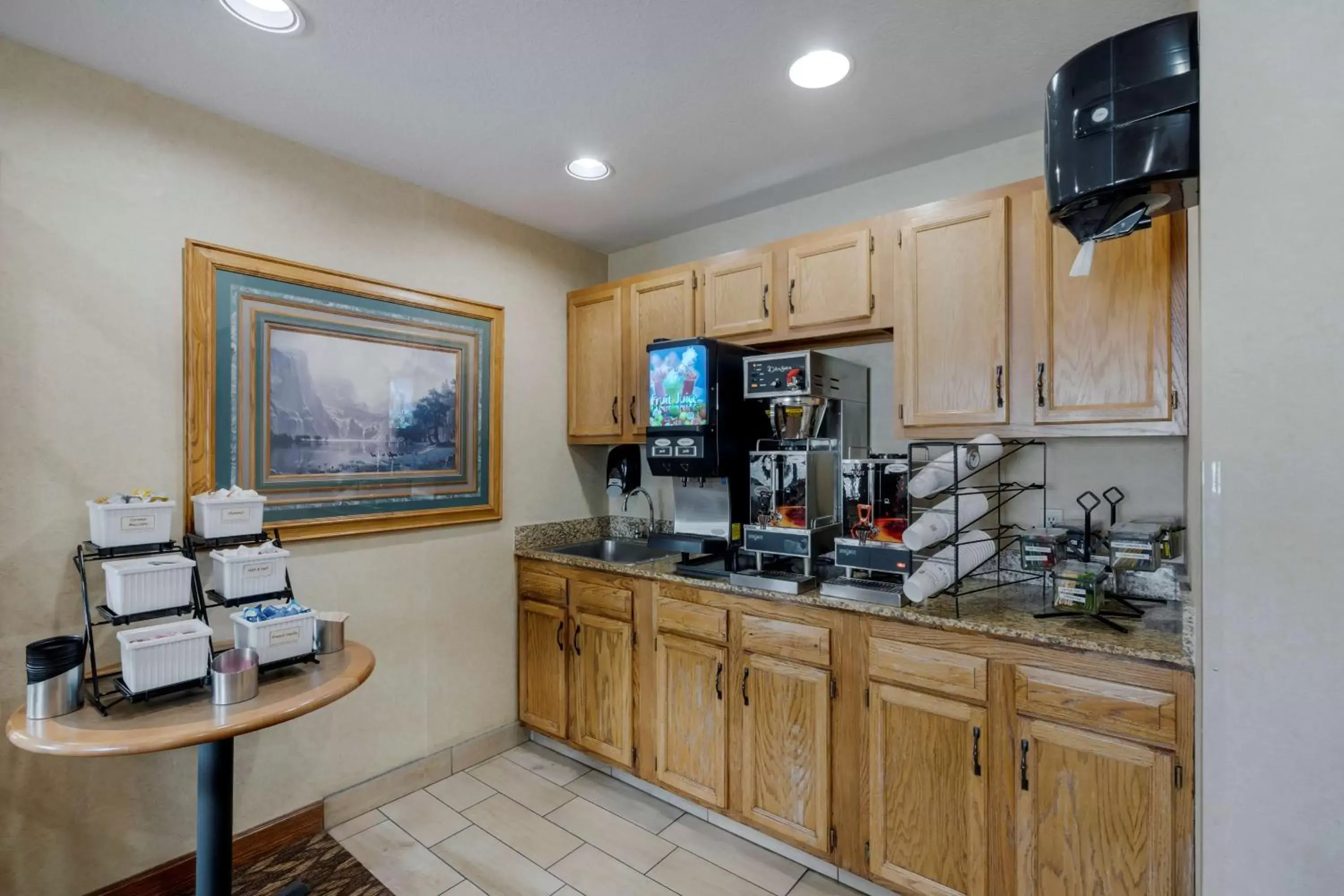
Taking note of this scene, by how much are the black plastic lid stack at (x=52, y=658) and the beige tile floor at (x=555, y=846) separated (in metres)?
1.24

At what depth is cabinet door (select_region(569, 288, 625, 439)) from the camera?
311cm

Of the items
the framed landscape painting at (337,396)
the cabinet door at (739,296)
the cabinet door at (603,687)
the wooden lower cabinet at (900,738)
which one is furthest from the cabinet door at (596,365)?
the cabinet door at (603,687)

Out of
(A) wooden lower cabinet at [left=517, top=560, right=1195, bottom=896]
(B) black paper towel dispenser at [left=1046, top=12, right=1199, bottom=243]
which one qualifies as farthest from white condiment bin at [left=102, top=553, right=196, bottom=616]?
(B) black paper towel dispenser at [left=1046, top=12, right=1199, bottom=243]

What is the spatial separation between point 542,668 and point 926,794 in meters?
1.82

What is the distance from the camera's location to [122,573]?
1.60 m

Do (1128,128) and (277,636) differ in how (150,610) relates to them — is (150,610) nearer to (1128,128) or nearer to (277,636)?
(277,636)

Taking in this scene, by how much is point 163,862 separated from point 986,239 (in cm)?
345

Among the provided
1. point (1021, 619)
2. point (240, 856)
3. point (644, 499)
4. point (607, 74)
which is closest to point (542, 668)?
point (644, 499)

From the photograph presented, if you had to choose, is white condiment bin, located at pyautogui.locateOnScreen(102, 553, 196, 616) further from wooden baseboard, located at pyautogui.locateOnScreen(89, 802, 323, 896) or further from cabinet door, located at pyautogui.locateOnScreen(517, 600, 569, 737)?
cabinet door, located at pyautogui.locateOnScreen(517, 600, 569, 737)

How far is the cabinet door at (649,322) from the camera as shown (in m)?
2.85

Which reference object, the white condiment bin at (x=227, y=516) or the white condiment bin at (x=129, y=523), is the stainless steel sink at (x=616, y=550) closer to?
the white condiment bin at (x=227, y=516)

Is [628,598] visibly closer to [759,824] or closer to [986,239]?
[759,824]

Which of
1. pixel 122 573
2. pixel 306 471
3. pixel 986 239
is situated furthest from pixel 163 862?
pixel 986 239

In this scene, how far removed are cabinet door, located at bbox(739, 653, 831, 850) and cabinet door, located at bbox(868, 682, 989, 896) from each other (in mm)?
173
